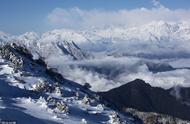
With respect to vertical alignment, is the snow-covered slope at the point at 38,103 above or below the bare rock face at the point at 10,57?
below

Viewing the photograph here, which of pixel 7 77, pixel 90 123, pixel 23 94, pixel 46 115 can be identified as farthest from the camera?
pixel 7 77

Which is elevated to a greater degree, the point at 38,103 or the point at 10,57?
the point at 10,57

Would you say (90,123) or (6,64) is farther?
(6,64)

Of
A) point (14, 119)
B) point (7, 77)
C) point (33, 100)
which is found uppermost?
point (7, 77)

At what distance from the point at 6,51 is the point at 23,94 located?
31.5 metres

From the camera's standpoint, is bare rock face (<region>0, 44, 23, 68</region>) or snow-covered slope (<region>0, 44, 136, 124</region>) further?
bare rock face (<region>0, 44, 23, 68</region>)

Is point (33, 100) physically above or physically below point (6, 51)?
below

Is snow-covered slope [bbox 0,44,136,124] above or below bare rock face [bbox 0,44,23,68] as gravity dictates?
below

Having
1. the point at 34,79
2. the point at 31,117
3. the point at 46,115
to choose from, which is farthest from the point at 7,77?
the point at 31,117

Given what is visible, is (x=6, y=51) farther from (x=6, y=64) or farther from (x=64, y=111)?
(x=64, y=111)

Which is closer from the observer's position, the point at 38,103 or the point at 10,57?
the point at 38,103

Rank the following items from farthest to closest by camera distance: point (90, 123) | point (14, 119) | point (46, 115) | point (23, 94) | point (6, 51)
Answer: point (6, 51), point (23, 94), point (90, 123), point (46, 115), point (14, 119)

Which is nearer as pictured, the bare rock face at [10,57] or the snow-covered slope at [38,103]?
the snow-covered slope at [38,103]

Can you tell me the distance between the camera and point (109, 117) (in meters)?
83.6
